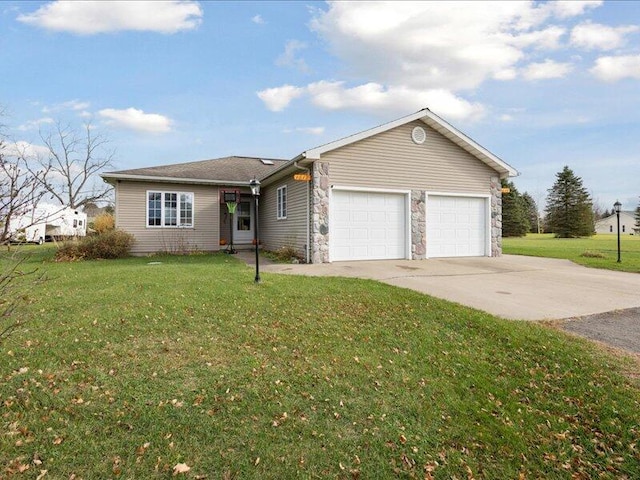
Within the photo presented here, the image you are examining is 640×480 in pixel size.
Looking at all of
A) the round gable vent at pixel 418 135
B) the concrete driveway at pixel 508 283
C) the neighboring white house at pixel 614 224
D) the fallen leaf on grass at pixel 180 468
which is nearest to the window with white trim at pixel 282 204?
the concrete driveway at pixel 508 283

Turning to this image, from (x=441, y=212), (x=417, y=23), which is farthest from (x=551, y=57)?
(x=441, y=212)

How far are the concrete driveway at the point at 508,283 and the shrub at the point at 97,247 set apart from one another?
21.8 feet

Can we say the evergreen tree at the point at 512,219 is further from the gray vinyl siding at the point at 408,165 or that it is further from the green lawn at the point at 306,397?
the green lawn at the point at 306,397

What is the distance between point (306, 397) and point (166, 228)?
44.8 feet

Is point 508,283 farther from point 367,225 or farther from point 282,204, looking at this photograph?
point 282,204

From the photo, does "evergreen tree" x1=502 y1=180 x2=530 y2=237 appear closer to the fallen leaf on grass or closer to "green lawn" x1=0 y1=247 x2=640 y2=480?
"green lawn" x1=0 y1=247 x2=640 y2=480

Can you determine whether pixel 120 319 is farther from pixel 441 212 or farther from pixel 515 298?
pixel 441 212

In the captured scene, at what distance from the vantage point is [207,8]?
10.0 meters

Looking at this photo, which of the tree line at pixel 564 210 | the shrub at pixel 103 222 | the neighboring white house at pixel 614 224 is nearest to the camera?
the shrub at pixel 103 222

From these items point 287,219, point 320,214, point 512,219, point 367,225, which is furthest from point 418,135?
point 512,219

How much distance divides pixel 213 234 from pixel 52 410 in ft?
43.9

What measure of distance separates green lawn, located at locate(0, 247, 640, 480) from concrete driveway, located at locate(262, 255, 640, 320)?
4.76ft

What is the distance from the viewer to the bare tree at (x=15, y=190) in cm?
225

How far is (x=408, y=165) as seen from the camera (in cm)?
1260
